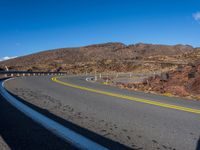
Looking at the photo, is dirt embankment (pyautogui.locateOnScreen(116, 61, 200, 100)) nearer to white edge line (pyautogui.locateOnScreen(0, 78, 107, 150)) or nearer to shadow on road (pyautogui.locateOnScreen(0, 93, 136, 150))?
white edge line (pyautogui.locateOnScreen(0, 78, 107, 150))

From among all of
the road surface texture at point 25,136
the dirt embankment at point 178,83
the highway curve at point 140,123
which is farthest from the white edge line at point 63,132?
the dirt embankment at point 178,83

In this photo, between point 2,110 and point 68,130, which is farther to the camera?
point 2,110

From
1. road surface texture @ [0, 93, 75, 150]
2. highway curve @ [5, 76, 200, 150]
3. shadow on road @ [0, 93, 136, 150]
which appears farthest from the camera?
highway curve @ [5, 76, 200, 150]

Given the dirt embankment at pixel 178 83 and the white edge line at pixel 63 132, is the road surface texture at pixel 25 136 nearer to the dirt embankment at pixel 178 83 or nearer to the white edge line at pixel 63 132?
the white edge line at pixel 63 132

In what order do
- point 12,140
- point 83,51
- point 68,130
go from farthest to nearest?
point 83,51, point 68,130, point 12,140

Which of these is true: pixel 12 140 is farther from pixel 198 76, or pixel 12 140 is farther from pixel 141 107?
pixel 198 76

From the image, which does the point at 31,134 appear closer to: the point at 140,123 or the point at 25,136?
the point at 25,136

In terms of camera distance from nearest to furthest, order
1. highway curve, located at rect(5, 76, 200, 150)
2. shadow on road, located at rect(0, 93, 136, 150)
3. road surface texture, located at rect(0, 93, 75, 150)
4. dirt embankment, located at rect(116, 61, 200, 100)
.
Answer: road surface texture, located at rect(0, 93, 75, 150) → shadow on road, located at rect(0, 93, 136, 150) → highway curve, located at rect(5, 76, 200, 150) → dirt embankment, located at rect(116, 61, 200, 100)

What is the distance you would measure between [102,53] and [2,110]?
556 ft

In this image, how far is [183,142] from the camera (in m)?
4.98

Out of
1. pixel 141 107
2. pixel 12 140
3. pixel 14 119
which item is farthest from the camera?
pixel 141 107

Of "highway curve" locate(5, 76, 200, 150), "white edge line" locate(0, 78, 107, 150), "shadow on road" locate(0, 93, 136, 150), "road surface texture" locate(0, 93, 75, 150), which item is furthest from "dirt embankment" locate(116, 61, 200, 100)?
"road surface texture" locate(0, 93, 75, 150)

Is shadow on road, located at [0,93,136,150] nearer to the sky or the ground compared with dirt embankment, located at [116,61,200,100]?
nearer to the sky

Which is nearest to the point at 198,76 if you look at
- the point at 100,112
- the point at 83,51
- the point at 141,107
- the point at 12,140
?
the point at 141,107
